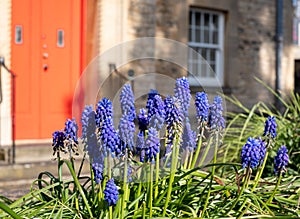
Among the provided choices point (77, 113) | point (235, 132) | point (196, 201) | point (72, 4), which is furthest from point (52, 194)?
point (72, 4)

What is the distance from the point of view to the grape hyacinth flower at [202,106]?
84.4 inches

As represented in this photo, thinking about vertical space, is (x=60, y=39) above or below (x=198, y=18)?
below

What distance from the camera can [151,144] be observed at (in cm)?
190

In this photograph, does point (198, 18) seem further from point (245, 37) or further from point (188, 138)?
point (188, 138)

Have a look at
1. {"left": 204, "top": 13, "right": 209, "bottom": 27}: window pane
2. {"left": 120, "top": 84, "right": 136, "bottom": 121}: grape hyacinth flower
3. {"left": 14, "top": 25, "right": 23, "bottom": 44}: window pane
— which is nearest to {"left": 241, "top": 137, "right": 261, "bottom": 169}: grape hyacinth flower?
{"left": 120, "top": 84, "right": 136, "bottom": 121}: grape hyacinth flower

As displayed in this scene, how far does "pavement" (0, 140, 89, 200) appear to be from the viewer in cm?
597

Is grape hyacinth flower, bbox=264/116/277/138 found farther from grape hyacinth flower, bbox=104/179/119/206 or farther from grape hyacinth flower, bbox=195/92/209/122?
grape hyacinth flower, bbox=104/179/119/206

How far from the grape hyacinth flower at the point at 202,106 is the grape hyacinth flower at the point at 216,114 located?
0.14 ft

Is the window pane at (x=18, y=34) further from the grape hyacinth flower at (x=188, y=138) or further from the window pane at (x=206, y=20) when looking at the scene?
the grape hyacinth flower at (x=188, y=138)

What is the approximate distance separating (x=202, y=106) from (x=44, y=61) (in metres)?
6.40

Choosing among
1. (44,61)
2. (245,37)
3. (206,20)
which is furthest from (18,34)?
(245,37)

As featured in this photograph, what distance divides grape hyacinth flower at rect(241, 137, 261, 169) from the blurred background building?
13.6 ft

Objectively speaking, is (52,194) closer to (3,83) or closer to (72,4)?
(3,83)

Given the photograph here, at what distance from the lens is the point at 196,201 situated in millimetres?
2141
